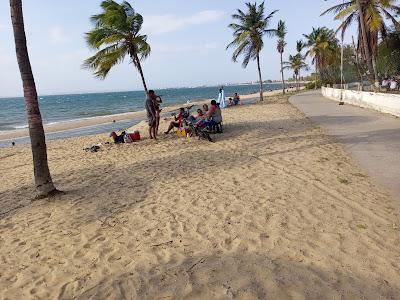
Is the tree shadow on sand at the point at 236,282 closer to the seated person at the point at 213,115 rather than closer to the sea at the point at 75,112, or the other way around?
the seated person at the point at 213,115

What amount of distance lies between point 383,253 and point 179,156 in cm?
647

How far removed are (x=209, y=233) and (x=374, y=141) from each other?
266 inches

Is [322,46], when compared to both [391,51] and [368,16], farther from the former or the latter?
[368,16]

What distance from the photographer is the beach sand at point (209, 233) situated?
3502 mm

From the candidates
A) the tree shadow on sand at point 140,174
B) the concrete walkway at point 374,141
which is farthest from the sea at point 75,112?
the concrete walkway at point 374,141

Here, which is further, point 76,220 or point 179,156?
point 179,156

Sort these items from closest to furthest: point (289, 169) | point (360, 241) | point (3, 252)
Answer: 1. point (360, 241)
2. point (3, 252)
3. point (289, 169)

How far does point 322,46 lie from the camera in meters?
46.0

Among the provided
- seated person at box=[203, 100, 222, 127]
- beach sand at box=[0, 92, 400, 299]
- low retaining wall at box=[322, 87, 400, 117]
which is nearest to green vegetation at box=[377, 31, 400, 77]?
low retaining wall at box=[322, 87, 400, 117]

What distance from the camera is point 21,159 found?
42.6ft

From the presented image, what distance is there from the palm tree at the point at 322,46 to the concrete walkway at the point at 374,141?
34.7m

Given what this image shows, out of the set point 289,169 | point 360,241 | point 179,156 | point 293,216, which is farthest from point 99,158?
point 360,241

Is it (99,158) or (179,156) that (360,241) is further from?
(99,158)

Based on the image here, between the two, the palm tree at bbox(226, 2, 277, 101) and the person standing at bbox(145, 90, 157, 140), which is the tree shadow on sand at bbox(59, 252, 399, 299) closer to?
the person standing at bbox(145, 90, 157, 140)
